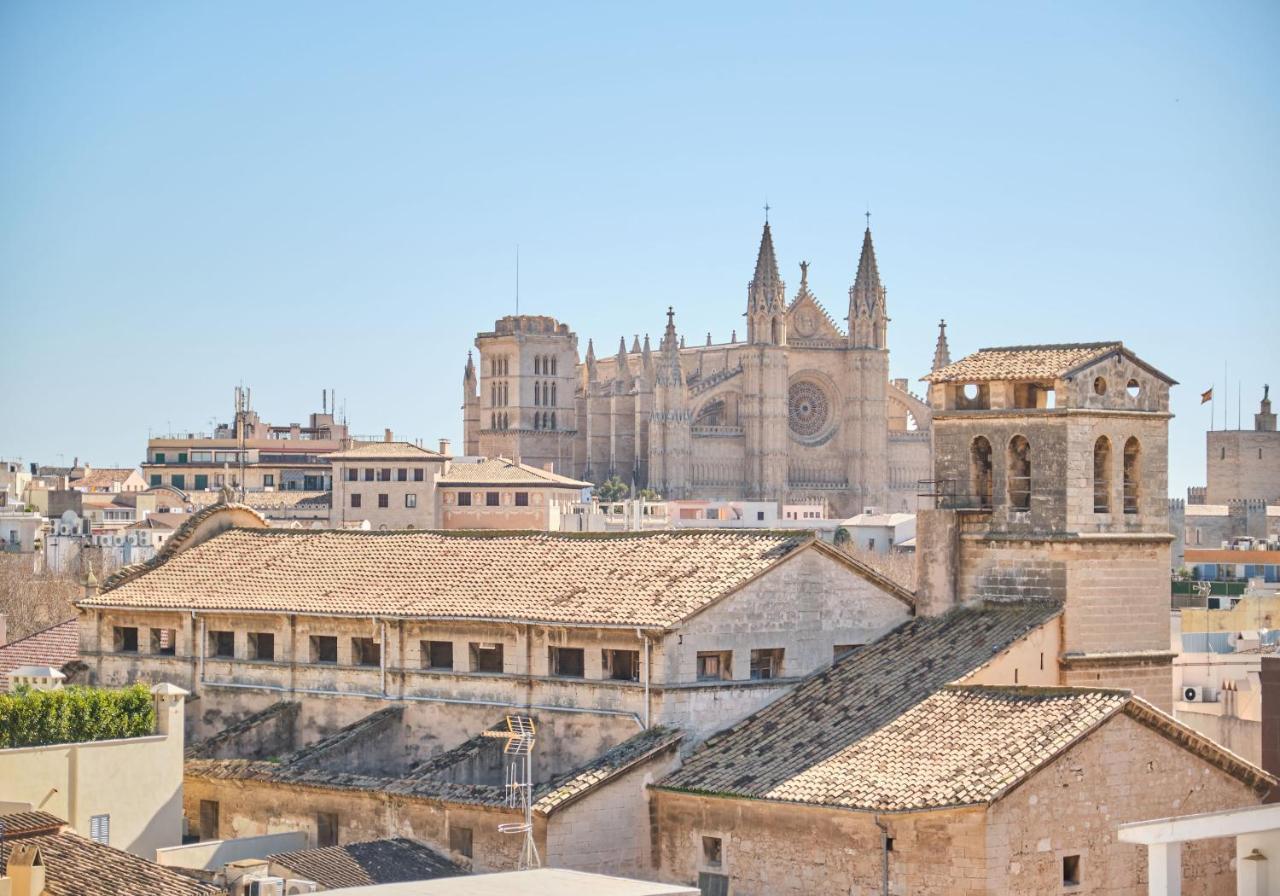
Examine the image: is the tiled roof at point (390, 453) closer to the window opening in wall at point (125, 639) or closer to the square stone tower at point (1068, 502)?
the window opening in wall at point (125, 639)

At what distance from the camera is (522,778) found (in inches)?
1444

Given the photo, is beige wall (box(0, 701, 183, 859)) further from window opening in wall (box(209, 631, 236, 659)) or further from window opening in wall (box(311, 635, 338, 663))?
window opening in wall (box(209, 631, 236, 659))

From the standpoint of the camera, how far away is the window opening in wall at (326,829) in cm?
3738

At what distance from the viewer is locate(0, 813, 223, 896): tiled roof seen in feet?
94.0

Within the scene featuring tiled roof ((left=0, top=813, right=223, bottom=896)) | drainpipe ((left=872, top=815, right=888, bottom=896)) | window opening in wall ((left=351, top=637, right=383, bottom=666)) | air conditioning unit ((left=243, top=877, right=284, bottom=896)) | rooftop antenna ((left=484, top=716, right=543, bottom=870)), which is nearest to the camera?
tiled roof ((left=0, top=813, right=223, bottom=896))

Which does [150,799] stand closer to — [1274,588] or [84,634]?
[84,634]

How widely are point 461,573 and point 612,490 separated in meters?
108

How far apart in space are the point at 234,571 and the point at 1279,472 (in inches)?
4384

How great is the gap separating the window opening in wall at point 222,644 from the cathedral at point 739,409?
112067 millimetres

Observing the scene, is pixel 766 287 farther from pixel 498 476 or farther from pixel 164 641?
pixel 164 641

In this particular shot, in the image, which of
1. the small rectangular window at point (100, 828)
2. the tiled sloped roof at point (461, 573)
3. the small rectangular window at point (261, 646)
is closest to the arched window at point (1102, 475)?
the tiled sloped roof at point (461, 573)

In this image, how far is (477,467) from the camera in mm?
109312

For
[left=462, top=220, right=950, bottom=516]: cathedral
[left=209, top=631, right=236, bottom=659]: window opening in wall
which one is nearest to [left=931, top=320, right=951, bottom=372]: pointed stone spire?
[left=462, top=220, right=950, bottom=516]: cathedral

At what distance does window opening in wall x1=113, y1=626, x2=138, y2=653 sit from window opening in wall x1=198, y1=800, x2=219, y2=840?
20.4 ft
